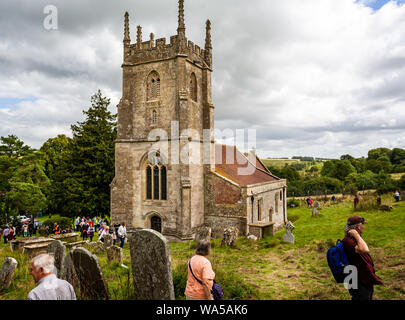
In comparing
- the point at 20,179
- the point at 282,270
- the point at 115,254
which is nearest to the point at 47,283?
the point at 115,254

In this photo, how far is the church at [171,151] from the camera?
19.1 meters

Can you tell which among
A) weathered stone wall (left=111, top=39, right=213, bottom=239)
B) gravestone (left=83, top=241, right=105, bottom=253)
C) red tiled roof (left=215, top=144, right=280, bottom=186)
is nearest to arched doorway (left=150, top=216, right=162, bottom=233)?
weathered stone wall (left=111, top=39, right=213, bottom=239)

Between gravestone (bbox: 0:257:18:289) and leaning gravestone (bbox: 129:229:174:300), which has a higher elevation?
leaning gravestone (bbox: 129:229:174:300)

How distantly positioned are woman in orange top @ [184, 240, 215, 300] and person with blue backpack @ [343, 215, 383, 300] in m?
2.47

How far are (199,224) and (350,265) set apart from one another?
15.8m

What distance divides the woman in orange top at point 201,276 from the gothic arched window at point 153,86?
56.5 feet

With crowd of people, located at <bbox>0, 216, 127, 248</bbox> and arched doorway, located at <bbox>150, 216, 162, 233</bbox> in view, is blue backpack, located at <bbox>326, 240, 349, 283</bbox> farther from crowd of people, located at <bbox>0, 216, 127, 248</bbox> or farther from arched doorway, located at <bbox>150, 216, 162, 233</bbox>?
arched doorway, located at <bbox>150, 216, 162, 233</bbox>

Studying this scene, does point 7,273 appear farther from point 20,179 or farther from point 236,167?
point 236,167

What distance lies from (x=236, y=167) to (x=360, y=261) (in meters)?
21.8

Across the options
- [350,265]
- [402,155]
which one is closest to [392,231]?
[350,265]

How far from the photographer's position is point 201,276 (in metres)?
4.53

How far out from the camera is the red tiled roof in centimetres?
2265

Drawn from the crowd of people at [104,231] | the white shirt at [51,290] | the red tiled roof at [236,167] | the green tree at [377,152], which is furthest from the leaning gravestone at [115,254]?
the green tree at [377,152]
